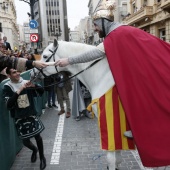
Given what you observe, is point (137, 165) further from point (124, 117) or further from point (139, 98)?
point (139, 98)

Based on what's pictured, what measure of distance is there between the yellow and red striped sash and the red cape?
6.7 inches

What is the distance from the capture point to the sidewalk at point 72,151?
3.71m

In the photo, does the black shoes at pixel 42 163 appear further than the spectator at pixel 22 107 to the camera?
Yes

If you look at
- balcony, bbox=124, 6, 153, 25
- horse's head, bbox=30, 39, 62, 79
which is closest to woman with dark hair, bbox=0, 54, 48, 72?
horse's head, bbox=30, 39, 62, 79

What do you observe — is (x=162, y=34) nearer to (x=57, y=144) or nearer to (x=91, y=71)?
(x=57, y=144)

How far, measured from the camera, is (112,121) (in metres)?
2.35

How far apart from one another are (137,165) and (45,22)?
98201 mm

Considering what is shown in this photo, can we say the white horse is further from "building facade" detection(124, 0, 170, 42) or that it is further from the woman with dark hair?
"building facade" detection(124, 0, 170, 42)

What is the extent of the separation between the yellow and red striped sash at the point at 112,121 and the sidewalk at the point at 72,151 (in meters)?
1.39

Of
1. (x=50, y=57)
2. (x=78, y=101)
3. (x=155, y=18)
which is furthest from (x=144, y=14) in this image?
(x=50, y=57)

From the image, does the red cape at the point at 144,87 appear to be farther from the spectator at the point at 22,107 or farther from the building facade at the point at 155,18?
the building facade at the point at 155,18

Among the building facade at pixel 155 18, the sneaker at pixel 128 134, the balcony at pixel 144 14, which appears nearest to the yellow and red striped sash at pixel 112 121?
the sneaker at pixel 128 134

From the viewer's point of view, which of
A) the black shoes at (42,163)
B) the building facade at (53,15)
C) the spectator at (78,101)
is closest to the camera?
the black shoes at (42,163)

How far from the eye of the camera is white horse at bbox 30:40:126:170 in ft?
8.03
